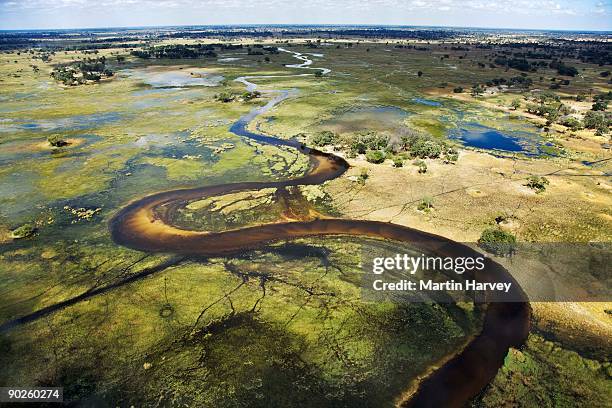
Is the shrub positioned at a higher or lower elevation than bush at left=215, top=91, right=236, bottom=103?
lower

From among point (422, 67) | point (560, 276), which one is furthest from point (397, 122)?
point (422, 67)

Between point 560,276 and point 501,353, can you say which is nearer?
point 501,353

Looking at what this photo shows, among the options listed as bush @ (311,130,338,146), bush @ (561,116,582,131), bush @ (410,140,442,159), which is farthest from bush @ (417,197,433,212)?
bush @ (561,116,582,131)

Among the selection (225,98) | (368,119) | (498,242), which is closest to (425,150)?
(368,119)

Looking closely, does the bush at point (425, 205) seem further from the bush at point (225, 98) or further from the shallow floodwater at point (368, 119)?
the bush at point (225, 98)

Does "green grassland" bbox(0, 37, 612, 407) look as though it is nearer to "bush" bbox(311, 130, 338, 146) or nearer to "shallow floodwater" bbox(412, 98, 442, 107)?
"bush" bbox(311, 130, 338, 146)

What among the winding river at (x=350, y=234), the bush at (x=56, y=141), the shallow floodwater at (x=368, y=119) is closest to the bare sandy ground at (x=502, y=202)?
the winding river at (x=350, y=234)

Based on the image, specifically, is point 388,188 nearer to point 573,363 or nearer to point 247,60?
point 573,363
